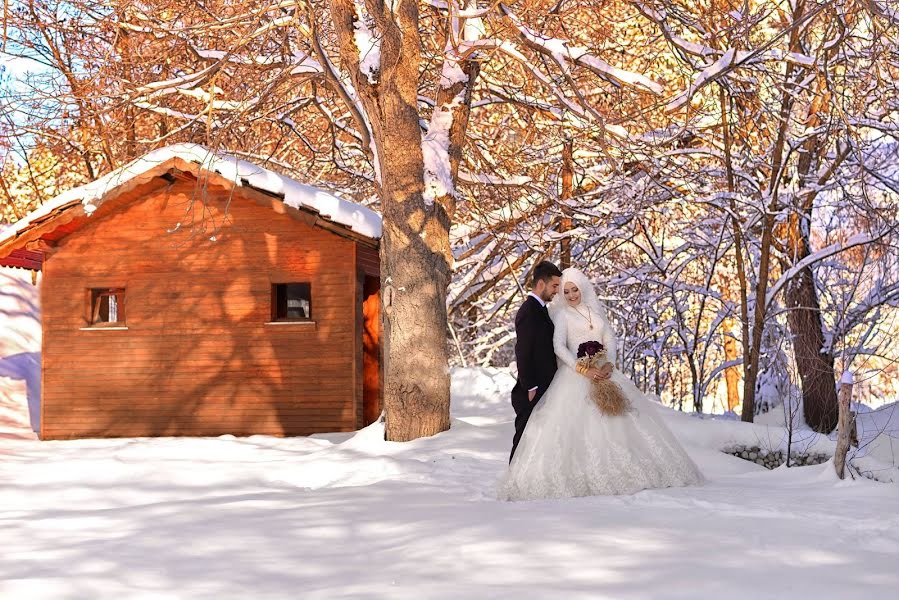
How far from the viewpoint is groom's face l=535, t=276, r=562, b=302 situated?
906cm

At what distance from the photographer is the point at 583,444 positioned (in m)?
8.29

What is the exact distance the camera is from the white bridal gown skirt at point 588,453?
816 centimetres

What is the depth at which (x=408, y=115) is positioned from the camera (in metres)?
12.9

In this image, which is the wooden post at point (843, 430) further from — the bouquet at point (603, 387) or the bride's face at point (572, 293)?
the bride's face at point (572, 293)

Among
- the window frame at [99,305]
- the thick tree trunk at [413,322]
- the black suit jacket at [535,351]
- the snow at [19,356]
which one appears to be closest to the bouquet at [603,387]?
the black suit jacket at [535,351]

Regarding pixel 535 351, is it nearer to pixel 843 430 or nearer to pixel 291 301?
pixel 843 430

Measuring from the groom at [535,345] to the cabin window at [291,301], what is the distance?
9.47 meters

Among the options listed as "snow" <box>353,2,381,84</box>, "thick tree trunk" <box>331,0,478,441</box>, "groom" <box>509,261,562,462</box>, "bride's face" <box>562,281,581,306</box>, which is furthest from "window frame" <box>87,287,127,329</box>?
"bride's face" <box>562,281,581,306</box>

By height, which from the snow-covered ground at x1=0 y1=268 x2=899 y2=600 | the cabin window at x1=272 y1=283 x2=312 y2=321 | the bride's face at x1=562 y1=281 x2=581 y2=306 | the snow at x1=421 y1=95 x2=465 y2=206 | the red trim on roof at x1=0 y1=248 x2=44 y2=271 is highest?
the snow at x1=421 y1=95 x2=465 y2=206

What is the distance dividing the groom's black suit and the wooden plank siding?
861cm

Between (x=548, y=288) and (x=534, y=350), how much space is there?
0.56 meters

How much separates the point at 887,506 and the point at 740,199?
8.50 m

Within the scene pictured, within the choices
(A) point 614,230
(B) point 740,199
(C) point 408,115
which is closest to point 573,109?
(C) point 408,115

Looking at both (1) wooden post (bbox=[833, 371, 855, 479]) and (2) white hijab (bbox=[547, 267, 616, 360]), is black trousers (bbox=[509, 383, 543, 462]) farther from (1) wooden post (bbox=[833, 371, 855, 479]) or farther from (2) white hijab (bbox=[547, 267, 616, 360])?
(1) wooden post (bbox=[833, 371, 855, 479])
